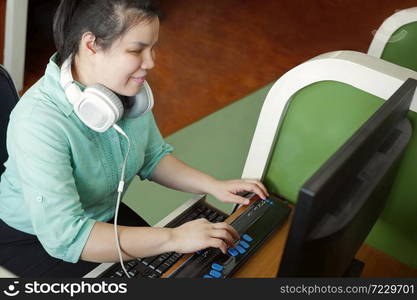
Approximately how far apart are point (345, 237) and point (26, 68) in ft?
8.64

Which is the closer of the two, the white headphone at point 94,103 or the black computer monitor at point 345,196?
the black computer monitor at point 345,196

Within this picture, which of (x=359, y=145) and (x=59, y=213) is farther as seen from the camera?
(x=59, y=213)

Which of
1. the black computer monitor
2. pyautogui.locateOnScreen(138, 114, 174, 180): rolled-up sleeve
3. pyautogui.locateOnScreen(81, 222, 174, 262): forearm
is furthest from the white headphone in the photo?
the black computer monitor

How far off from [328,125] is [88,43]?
0.58 meters

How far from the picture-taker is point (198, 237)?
45.2 inches

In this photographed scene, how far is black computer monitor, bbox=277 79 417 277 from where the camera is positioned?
2.24 feet

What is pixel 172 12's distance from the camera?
445 centimetres

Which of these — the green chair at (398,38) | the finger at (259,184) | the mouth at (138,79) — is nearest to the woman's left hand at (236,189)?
the finger at (259,184)

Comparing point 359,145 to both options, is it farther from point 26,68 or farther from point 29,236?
point 26,68

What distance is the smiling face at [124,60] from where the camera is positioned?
113 centimetres

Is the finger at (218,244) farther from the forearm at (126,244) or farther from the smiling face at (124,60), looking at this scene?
the smiling face at (124,60)

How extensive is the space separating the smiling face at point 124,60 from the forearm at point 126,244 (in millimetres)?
303

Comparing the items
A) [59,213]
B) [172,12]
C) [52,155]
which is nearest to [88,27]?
[52,155]

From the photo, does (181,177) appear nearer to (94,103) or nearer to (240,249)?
(240,249)
